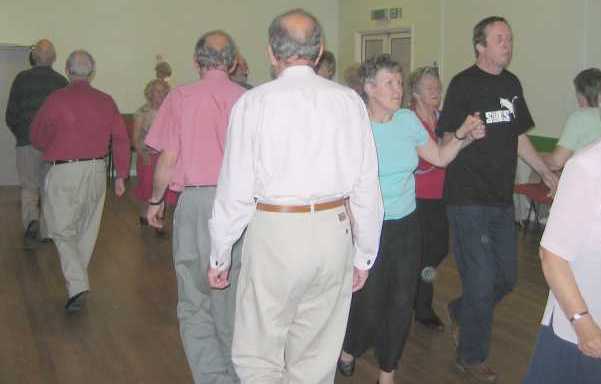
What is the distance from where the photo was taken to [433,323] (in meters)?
4.54

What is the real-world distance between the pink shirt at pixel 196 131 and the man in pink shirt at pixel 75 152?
150cm

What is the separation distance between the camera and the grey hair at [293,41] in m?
2.58

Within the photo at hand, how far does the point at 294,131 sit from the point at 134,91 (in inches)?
395

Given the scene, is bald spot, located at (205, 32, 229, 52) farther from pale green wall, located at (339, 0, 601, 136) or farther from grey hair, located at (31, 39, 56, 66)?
pale green wall, located at (339, 0, 601, 136)

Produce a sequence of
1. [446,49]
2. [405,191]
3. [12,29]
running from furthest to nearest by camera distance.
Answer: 1. [12,29]
2. [446,49]
3. [405,191]

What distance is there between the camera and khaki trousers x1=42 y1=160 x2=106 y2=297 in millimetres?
4750

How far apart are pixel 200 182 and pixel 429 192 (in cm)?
156

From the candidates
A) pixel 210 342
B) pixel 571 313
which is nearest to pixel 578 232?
pixel 571 313

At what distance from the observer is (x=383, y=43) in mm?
12133

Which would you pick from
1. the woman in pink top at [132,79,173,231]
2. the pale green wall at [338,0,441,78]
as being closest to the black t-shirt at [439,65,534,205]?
the woman in pink top at [132,79,173,231]

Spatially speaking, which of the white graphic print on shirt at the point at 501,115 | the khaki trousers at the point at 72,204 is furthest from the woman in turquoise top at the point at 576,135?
the khaki trousers at the point at 72,204

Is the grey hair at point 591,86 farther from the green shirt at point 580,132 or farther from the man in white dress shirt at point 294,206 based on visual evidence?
the man in white dress shirt at point 294,206

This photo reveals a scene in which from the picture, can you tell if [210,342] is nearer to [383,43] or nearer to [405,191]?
[405,191]

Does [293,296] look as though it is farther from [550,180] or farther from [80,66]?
[80,66]
